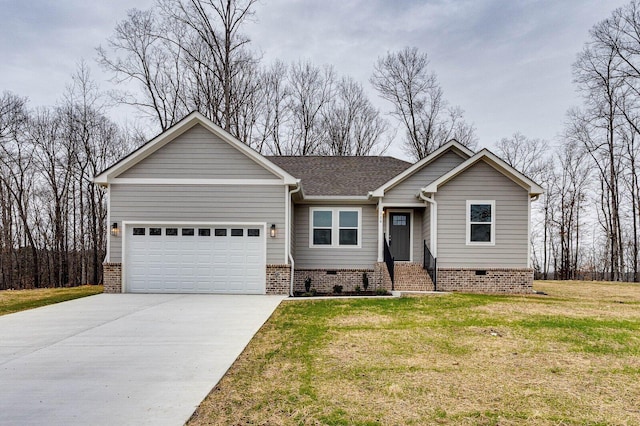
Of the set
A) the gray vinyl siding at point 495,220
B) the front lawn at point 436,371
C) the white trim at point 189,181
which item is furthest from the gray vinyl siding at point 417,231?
the front lawn at point 436,371

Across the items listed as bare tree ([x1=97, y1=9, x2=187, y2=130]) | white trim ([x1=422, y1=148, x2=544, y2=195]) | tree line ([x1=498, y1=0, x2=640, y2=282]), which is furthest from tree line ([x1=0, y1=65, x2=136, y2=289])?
tree line ([x1=498, y1=0, x2=640, y2=282])

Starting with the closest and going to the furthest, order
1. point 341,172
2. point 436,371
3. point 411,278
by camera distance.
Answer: point 436,371 → point 411,278 → point 341,172

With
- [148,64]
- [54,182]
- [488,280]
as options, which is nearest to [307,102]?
[148,64]

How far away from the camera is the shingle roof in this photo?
1452cm

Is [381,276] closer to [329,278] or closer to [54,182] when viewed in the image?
[329,278]

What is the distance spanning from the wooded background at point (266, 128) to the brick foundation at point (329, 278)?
371 inches

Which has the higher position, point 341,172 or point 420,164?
point 341,172

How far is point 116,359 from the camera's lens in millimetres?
5223

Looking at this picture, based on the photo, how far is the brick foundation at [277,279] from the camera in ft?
39.0

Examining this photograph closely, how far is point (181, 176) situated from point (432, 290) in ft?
27.8

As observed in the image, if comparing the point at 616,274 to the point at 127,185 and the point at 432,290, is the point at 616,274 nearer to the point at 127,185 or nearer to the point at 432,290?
the point at 432,290

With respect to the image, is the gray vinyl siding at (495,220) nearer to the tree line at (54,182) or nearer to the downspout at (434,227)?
the downspout at (434,227)

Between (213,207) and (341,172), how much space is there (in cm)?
A: 606

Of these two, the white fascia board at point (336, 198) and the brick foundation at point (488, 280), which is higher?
the white fascia board at point (336, 198)
